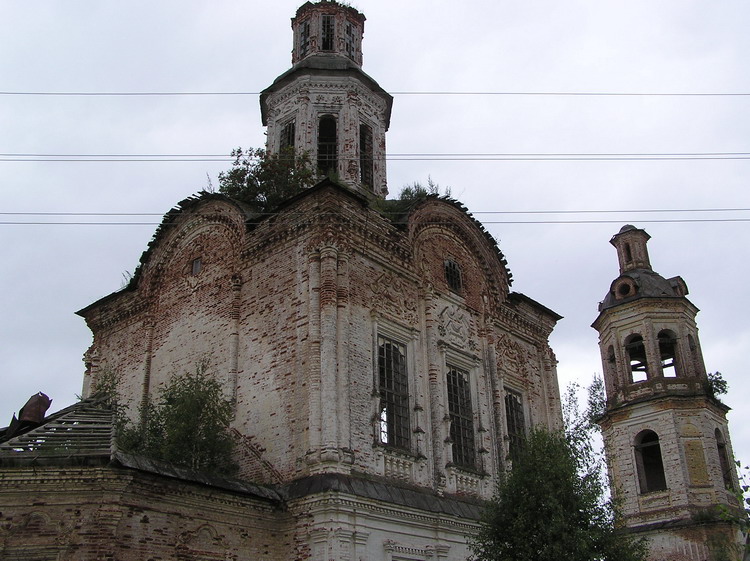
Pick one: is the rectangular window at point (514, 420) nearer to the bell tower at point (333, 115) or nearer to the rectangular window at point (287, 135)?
the bell tower at point (333, 115)

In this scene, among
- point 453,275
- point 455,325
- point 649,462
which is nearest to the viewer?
point 455,325

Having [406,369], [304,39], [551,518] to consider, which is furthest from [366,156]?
Answer: [551,518]

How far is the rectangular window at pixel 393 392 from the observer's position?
14227mm

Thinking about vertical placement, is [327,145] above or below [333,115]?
below

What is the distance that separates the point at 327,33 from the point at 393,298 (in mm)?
9851

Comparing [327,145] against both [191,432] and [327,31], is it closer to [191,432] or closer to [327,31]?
[327,31]

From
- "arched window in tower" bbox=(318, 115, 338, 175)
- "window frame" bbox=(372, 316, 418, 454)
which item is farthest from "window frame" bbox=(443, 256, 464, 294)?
"arched window in tower" bbox=(318, 115, 338, 175)

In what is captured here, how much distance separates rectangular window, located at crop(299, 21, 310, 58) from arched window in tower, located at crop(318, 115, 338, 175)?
3049mm

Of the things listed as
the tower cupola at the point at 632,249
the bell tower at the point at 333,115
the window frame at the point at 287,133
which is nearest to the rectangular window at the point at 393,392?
the bell tower at the point at 333,115

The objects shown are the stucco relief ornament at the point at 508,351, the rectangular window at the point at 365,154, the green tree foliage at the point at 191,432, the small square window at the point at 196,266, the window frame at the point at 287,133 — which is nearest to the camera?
the green tree foliage at the point at 191,432

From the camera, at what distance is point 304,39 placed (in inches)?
859

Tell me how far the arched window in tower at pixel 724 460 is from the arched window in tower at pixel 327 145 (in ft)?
47.8

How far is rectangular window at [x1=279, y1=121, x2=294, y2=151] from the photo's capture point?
19.6 m

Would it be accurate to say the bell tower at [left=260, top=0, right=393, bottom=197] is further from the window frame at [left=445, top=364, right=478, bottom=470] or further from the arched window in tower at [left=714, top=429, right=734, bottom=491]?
the arched window in tower at [left=714, top=429, right=734, bottom=491]
